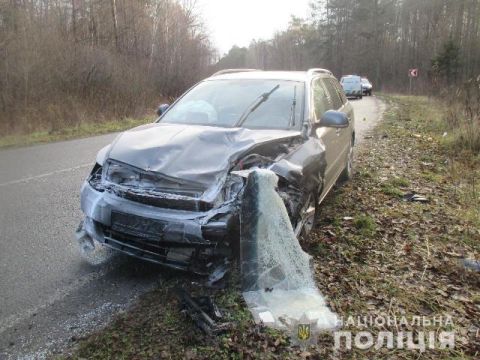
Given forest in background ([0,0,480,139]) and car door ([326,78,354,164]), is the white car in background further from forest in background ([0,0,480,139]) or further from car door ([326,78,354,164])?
car door ([326,78,354,164])

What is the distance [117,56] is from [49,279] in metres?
18.2

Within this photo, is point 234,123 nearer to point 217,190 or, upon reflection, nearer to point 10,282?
point 217,190

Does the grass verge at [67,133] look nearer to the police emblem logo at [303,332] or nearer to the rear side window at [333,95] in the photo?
the rear side window at [333,95]

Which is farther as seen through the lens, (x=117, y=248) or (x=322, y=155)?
(x=322, y=155)

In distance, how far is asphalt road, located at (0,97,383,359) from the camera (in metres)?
2.92

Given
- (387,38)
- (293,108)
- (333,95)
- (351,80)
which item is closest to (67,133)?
(333,95)

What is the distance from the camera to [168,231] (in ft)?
10.4

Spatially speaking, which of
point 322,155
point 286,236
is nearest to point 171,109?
point 322,155

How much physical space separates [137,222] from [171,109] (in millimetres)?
2177

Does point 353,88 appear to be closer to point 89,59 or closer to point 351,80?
point 351,80

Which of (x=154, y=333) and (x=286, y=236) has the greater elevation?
(x=286, y=236)

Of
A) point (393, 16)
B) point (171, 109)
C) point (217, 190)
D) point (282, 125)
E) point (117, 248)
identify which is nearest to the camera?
point (217, 190)

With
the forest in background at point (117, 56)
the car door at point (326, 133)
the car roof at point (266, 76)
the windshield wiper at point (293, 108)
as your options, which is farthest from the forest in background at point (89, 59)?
the windshield wiper at point (293, 108)

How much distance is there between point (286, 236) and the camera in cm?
334
